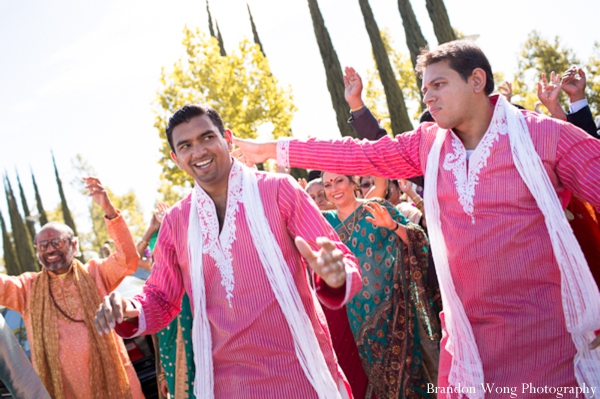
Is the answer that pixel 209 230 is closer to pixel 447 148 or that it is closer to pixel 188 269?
pixel 188 269

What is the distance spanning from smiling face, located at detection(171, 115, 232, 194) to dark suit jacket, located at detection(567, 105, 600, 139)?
2.29m

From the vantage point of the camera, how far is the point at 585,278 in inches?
100

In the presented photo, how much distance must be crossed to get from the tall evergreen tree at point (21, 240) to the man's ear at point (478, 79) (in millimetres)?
43459

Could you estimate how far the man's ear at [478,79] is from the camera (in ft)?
9.46

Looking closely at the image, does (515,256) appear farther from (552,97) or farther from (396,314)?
(396,314)

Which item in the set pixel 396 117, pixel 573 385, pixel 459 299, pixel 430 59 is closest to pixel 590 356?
pixel 573 385

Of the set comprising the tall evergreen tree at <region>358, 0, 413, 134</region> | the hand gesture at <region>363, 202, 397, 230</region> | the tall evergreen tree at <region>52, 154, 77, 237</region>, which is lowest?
the hand gesture at <region>363, 202, 397, 230</region>

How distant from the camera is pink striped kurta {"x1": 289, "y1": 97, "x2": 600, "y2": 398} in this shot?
2.61 metres

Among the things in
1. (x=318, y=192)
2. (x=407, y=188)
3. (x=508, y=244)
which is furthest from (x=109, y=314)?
(x=407, y=188)

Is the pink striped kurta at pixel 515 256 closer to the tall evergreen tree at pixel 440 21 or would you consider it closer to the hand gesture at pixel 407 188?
the hand gesture at pixel 407 188

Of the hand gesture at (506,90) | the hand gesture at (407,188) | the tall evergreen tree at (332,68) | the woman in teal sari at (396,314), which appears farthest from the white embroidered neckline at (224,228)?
the tall evergreen tree at (332,68)

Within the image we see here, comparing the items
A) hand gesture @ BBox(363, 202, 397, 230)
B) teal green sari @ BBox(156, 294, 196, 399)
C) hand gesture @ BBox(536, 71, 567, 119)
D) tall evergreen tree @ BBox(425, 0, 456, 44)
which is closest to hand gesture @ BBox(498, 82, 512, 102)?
hand gesture @ BBox(536, 71, 567, 119)

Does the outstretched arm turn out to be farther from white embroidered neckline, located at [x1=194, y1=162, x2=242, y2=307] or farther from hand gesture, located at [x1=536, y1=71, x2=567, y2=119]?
hand gesture, located at [x1=536, y1=71, x2=567, y2=119]

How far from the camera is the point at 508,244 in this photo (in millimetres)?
2643
